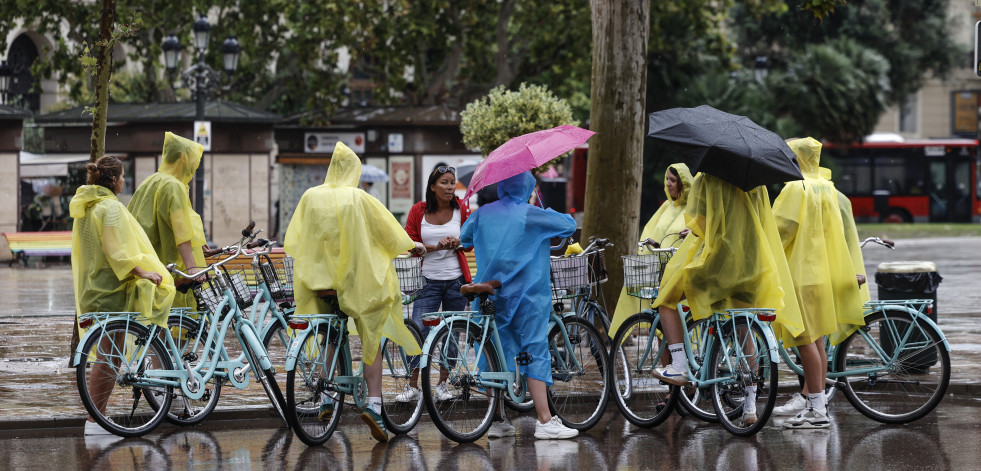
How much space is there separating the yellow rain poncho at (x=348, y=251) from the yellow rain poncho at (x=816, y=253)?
7.77 ft

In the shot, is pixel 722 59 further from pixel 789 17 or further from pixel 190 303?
pixel 190 303

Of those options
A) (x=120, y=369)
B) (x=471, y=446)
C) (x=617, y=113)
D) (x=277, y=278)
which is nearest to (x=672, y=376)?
(x=471, y=446)

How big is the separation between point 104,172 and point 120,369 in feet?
3.81

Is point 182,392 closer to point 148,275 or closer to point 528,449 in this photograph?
point 148,275

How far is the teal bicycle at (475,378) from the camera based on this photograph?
24.6ft

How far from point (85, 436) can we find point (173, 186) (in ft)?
5.47

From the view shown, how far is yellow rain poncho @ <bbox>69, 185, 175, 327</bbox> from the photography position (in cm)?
786

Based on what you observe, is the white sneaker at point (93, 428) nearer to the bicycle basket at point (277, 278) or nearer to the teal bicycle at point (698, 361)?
the bicycle basket at point (277, 278)

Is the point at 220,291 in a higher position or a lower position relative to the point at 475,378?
higher

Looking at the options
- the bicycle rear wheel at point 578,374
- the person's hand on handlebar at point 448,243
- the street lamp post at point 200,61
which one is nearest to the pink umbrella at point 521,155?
the person's hand on handlebar at point 448,243

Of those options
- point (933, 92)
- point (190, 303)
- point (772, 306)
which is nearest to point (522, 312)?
point (772, 306)

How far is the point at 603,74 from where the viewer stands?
12.0 meters

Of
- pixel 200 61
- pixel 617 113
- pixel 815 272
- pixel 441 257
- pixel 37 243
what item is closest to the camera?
pixel 815 272

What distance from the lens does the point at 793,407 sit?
8516mm
